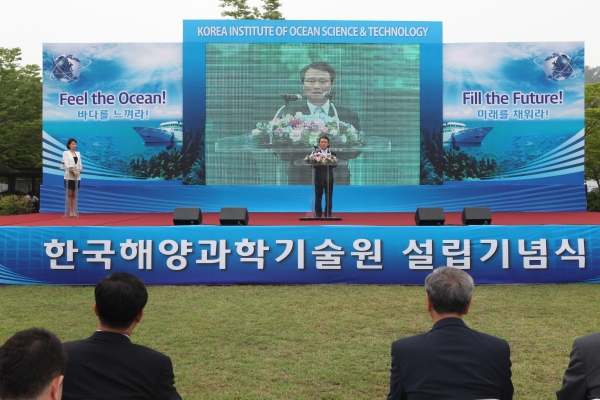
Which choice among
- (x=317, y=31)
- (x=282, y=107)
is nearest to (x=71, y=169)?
(x=282, y=107)

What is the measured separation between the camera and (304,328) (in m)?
4.40

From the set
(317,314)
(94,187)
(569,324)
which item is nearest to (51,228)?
(317,314)

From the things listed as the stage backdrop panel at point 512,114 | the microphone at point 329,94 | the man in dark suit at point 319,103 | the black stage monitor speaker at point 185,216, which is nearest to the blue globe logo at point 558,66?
the stage backdrop panel at point 512,114

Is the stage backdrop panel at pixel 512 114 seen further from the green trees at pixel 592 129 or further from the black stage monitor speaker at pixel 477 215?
the green trees at pixel 592 129

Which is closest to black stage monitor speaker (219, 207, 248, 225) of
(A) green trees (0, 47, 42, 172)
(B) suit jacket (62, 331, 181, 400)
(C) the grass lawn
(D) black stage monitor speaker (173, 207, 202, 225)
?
(D) black stage monitor speaker (173, 207, 202, 225)

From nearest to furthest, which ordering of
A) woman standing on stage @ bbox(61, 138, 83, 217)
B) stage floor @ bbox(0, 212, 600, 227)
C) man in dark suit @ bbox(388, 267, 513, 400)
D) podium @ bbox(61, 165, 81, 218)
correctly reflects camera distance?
man in dark suit @ bbox(388, 267, 513, 400) → stage floor @ bbox(0, 212, 600, 227) → woman standing on stage @ bbox(61, 138, 83, 217) → podium @ bbox(61, 165, 81, 218)

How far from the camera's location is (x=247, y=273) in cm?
A: 619

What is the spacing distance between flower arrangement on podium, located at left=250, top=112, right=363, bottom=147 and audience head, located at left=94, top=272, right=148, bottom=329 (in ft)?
37.5

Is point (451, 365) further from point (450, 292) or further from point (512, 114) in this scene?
point (512, 114)

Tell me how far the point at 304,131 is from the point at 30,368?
12211mm

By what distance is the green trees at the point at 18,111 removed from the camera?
21922 mm

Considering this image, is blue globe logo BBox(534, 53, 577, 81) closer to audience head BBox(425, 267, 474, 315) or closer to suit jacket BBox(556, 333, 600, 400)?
audience head BBox(425, 267, 474, 315)

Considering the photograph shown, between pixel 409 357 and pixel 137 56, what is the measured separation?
13478mm

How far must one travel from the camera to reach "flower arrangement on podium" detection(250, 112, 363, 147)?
1327 centimetres
